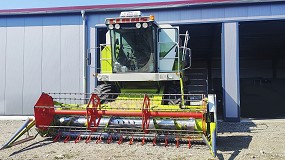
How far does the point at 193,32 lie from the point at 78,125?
9945 millimetres

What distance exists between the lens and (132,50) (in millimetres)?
8430

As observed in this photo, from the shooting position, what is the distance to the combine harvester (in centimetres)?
649

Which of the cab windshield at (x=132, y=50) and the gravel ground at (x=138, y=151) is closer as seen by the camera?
the gravel ground at (x=138, y=151)

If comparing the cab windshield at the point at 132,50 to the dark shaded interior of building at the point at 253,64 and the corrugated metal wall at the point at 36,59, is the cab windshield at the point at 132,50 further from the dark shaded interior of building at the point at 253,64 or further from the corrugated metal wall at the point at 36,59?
the dark shaded interior of building at the point at 253,64

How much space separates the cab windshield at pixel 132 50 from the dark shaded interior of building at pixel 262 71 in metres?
8.09

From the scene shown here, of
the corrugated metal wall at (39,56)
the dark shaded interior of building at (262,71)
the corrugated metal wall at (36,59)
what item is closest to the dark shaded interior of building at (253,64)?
the dark shaded interior of building at (262,71)

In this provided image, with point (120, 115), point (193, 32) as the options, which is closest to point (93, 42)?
point (193, 32)

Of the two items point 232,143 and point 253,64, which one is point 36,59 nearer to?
point 232,143

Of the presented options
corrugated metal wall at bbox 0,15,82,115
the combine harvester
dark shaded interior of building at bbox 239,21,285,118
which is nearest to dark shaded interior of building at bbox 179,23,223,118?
dark shaded interior of building at bbox 239,21,285,118

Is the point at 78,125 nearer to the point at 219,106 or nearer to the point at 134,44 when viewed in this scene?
the point at 134,44

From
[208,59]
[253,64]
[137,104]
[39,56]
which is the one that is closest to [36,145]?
[137,104]

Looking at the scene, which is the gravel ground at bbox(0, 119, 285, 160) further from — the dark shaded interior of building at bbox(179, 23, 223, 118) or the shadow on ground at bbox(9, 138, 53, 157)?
the dark shaded interior of building at bbox(179, 23, 223, 118)

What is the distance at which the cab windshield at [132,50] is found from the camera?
27.1 feet

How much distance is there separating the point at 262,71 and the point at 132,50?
1835cm
